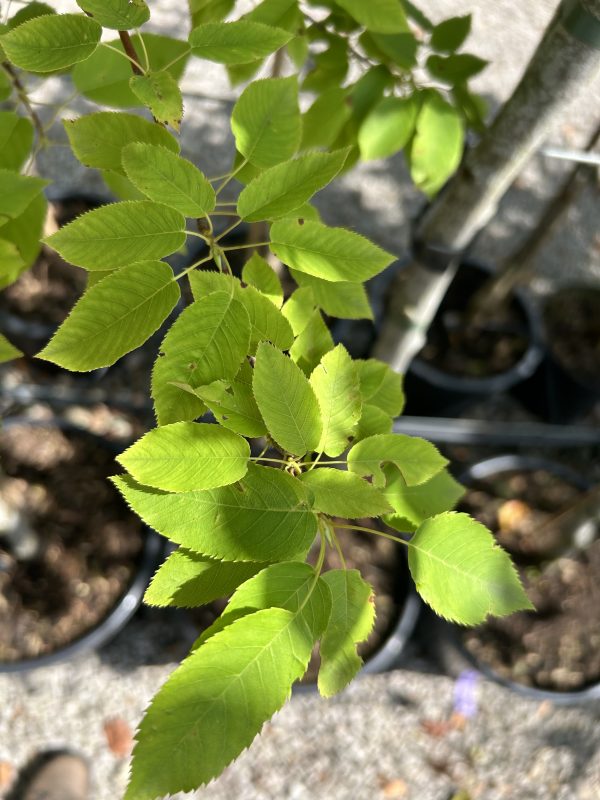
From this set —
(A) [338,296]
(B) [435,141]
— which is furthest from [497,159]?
Result: (A) [338,296]

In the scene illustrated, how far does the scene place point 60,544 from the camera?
1.67 meters

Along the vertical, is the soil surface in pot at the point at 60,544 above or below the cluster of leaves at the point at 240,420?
below

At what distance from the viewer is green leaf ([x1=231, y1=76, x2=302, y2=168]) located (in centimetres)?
74

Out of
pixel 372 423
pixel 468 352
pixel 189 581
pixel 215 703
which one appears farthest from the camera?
pixel 468 352

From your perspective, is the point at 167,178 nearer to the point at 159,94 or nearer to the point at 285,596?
the point at 159,94

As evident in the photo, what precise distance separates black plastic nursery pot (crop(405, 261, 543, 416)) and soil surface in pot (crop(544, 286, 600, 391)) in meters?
0.10

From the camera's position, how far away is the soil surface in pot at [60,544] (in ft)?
5.28

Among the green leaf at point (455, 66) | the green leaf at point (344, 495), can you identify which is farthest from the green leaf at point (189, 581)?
the green leaf at point (455, 66)

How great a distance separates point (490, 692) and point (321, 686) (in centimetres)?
153

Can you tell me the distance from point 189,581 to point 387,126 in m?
0.77

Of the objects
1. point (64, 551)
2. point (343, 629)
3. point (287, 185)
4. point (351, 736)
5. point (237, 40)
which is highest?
point (237, 40)

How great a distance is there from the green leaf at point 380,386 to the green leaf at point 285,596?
24 cm

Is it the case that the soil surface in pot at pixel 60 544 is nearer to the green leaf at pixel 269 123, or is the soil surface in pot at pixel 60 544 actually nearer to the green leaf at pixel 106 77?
the green leaf at pixel 106 77

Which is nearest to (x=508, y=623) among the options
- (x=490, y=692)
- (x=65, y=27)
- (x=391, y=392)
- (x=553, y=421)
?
(x=490, y=692)
